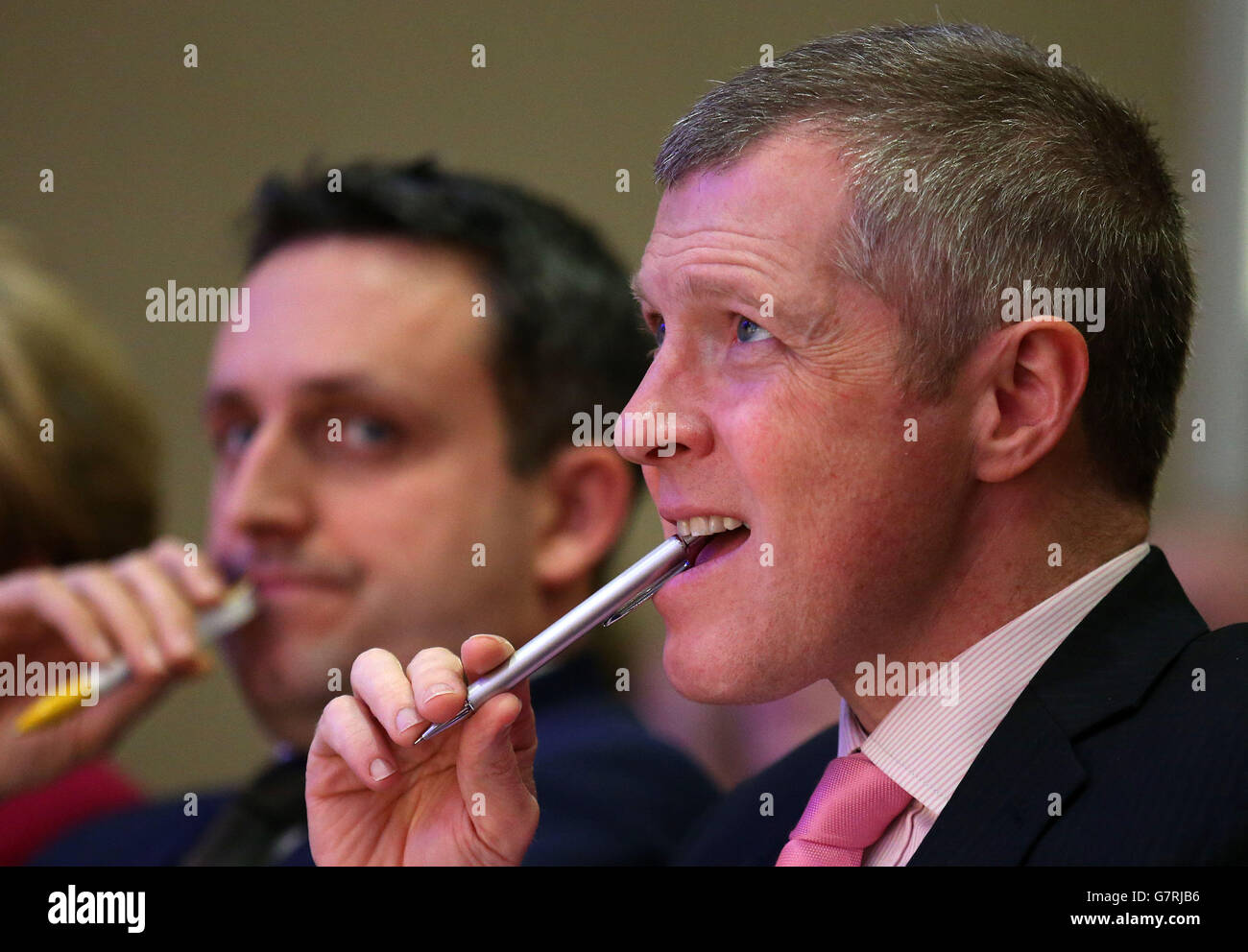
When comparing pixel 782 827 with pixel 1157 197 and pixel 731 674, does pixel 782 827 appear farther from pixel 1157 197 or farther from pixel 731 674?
pixel 1157 197

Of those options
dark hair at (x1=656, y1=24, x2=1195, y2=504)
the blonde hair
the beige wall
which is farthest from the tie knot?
the blonde hair

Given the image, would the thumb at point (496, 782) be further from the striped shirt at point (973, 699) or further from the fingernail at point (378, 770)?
the striped shirt at point (973, 699)

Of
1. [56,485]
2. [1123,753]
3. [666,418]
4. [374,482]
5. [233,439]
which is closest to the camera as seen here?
[1123,753]

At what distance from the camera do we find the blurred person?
5.72 ft

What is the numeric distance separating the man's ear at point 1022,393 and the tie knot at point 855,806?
244mm

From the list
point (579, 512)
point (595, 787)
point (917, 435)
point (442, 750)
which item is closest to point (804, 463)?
point (917, 435)

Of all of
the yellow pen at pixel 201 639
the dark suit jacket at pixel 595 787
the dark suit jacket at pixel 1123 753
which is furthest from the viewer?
the yellow pen at pixel 201 639

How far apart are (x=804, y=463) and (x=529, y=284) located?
0.75 m

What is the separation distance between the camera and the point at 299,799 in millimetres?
1627

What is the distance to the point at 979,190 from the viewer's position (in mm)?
987

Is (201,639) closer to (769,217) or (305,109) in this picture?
(305,109)

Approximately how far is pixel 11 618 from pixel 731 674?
1.09m

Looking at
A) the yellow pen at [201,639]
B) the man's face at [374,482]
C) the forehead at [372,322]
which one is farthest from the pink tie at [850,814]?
the yellow pen at [201,639]

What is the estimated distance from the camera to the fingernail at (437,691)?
39.4 inches
